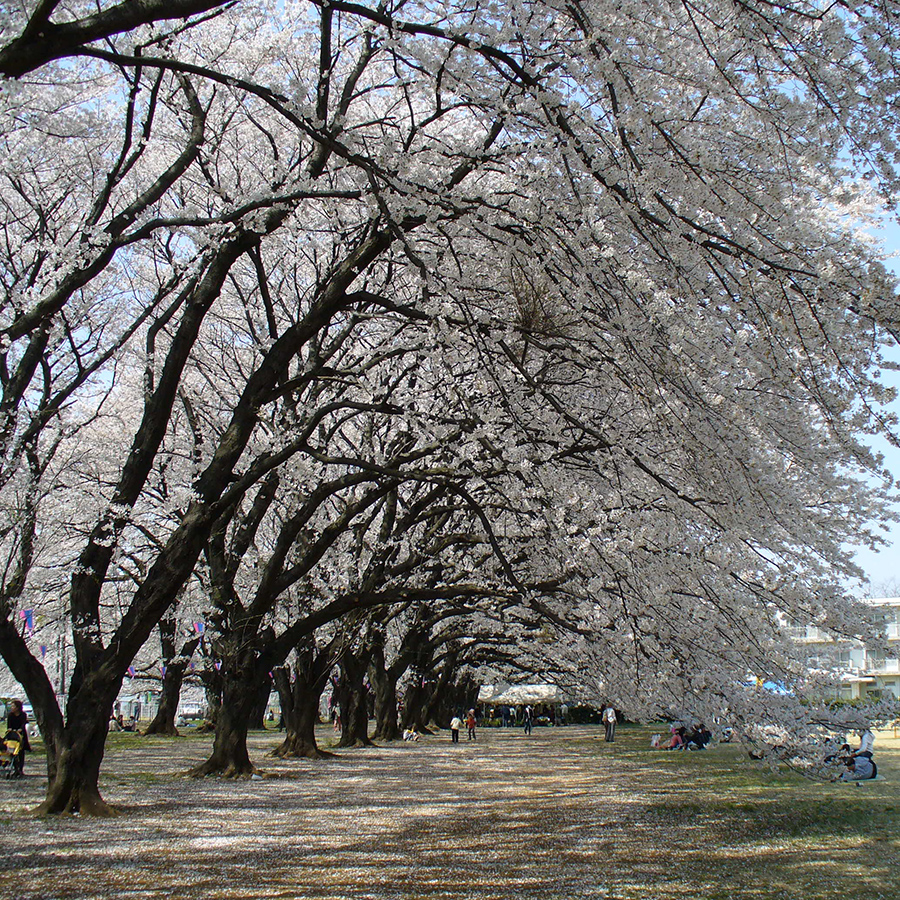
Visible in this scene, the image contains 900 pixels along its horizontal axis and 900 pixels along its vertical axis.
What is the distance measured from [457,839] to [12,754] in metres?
8.56

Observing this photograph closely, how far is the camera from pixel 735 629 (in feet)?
35.1

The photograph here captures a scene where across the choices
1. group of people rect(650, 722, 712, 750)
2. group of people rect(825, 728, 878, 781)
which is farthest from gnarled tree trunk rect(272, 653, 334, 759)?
group of people rect(650, 722, 712, 750)

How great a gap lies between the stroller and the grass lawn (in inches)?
15.1

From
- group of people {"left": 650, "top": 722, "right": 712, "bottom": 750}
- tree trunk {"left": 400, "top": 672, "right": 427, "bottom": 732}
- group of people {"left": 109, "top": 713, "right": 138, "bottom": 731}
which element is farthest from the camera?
group of people {"left": 109, "top": 713, "right": 138, "bottom": 731}

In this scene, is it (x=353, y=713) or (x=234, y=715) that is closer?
(x=234, y=715)

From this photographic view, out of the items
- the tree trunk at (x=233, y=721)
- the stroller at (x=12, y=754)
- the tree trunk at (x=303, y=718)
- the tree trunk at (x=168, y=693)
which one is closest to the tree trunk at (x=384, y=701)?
the tree trunk at (x=303, y=718)

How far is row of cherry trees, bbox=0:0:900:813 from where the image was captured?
207 inches

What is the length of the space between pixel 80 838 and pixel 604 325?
257 inches

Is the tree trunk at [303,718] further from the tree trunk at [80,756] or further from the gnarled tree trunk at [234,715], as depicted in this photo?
the tree trunk at [80,756]

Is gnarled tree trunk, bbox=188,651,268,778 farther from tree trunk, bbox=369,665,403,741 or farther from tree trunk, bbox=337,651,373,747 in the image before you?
tree trunk, bbox=369,665,403,741

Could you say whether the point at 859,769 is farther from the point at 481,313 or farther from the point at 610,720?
the point at 610,720

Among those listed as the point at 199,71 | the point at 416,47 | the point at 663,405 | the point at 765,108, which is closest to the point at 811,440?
the point at 663,405

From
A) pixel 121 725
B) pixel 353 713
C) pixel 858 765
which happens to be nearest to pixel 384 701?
pixel 353 713

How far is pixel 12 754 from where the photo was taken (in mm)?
13477
